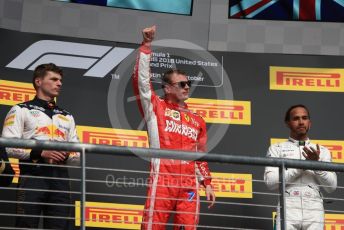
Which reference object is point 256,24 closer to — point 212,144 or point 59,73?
point 212,144

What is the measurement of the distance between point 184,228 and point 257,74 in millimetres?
2147

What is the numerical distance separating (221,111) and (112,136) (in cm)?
89

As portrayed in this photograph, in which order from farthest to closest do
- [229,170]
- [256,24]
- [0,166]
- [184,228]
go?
[256,24], [229,170], [184,228], [0,166]

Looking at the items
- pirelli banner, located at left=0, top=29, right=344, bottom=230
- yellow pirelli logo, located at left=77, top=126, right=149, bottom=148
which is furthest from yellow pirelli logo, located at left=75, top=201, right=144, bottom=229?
yellow pirelli logo, located at left=77, top=126, right=149, bottom=148

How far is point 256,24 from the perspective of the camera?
23.1 ft

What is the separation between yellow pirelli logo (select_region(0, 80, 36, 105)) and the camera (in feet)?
20.7

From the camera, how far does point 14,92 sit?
634 cm

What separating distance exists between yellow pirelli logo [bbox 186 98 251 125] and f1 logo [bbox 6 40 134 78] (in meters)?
0.68

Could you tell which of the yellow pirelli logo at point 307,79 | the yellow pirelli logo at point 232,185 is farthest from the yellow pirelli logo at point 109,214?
the yellow pirelli logo at point 307,79

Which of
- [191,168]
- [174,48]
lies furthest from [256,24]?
[191,168]

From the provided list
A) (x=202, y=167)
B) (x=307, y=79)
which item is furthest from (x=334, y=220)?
(x=202, y=167)

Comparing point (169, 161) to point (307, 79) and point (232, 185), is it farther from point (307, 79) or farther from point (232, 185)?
point (307, 79)

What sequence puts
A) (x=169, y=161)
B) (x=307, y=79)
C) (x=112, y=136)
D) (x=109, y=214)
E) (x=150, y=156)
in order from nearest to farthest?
(x=150, y=156) < (x=169, y=161) < (x=109, y=214) < (x=112, y=136) < (x=307, y=79)

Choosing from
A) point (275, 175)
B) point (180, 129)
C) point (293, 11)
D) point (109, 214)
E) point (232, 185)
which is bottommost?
point (109, 214)
